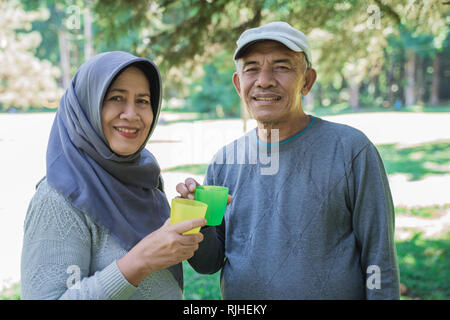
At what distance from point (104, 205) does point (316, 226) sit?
1156 mm

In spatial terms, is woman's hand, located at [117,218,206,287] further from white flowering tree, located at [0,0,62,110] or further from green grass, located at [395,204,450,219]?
white flowering tree, located at [0,0,62,110]

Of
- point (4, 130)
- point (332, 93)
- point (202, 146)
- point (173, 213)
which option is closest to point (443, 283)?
point (173, 213)

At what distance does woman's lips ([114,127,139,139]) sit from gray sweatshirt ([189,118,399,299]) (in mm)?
694

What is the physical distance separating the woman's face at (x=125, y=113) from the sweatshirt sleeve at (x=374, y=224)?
124 centimetres

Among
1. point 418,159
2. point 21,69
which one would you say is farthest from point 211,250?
point 21,69

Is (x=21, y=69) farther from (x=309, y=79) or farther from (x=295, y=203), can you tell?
(x=295, y=203)

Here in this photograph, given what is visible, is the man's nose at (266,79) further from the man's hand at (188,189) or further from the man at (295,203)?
the man's hand at (188,189)

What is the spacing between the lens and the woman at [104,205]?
1.75 m

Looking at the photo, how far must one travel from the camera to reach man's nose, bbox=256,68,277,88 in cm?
232

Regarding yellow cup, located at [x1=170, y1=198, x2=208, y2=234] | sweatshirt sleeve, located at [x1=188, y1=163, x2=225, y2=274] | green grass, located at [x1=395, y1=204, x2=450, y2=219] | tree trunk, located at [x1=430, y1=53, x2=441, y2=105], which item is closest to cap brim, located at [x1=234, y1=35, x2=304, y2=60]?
sweatshirt sleeve, located at [x1=188, y1=163, x2=225, y2=274]

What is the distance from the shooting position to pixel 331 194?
7.20ft

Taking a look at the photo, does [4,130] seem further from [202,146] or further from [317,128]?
[317,128]

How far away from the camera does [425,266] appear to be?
539 cm

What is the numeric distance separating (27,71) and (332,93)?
36.7m
